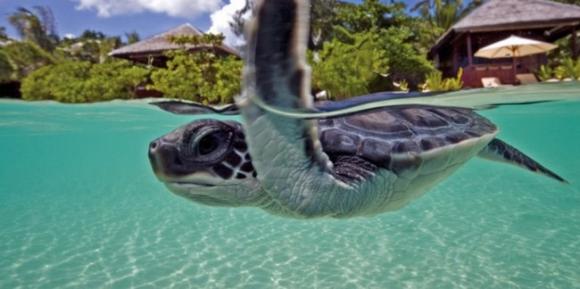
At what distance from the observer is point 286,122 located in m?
1.68

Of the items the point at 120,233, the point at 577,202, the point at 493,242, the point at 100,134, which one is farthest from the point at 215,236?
the point at 100,134

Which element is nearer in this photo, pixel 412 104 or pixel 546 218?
pixel 412 104

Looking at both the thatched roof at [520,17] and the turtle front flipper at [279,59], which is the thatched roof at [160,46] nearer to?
→ the thatched roof at [520,17]

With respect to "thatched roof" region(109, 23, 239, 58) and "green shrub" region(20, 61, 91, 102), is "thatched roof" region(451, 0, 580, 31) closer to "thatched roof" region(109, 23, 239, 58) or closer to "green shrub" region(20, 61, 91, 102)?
"thatched roof" region(109, 23, 239, 58)

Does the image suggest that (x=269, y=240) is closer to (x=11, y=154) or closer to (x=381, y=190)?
(x=381, y=190)

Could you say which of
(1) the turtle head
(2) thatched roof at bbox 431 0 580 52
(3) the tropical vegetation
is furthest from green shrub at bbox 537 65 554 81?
(1) the turtle head

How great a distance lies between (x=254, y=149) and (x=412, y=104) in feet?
9.42

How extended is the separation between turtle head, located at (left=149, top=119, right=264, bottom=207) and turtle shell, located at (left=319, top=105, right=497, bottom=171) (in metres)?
0.62

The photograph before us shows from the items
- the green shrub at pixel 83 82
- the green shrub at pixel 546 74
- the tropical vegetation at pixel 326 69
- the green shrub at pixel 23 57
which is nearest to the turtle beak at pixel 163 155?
the tropical vegetation at pixel 326 69

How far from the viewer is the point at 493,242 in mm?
5148

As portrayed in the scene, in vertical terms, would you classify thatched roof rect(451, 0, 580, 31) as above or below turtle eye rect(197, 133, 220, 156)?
above

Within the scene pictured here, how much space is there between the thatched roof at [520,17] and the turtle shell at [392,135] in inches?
486

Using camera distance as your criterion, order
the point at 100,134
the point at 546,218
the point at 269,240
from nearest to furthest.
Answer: the point at 269,240 → the point at 546,218 → the point at 100,134

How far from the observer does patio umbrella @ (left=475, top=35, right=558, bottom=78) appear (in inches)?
454
